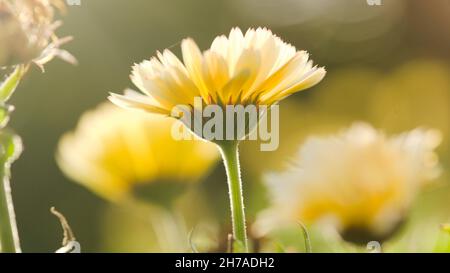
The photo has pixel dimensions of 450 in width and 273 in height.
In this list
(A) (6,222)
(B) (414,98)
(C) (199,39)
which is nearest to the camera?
(A) (6,222)

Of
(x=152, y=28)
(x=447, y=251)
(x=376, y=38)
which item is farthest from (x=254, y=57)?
(x=376, y=38)

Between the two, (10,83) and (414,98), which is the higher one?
(414,98)

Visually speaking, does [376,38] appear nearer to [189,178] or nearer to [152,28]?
[152,28]

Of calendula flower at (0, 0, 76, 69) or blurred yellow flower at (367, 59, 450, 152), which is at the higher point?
blurred yellow flower at (367, 59, 450, 152)

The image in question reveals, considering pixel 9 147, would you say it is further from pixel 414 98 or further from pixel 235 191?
pixel 414 98

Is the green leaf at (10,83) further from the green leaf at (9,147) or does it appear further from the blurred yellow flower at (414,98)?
the blurred yellow flower at (414,98)

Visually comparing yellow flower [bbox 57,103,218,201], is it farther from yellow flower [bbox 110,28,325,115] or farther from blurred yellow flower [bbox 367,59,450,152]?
blurred yellow flower [bbox 367,59,450,152]

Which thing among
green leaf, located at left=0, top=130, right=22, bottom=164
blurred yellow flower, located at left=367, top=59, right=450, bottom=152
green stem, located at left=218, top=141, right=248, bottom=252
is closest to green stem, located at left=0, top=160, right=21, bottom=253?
green leaf, located at left=0, top=130, right=22, bottom=164

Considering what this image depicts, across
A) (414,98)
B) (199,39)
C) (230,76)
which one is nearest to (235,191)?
(230,76)
